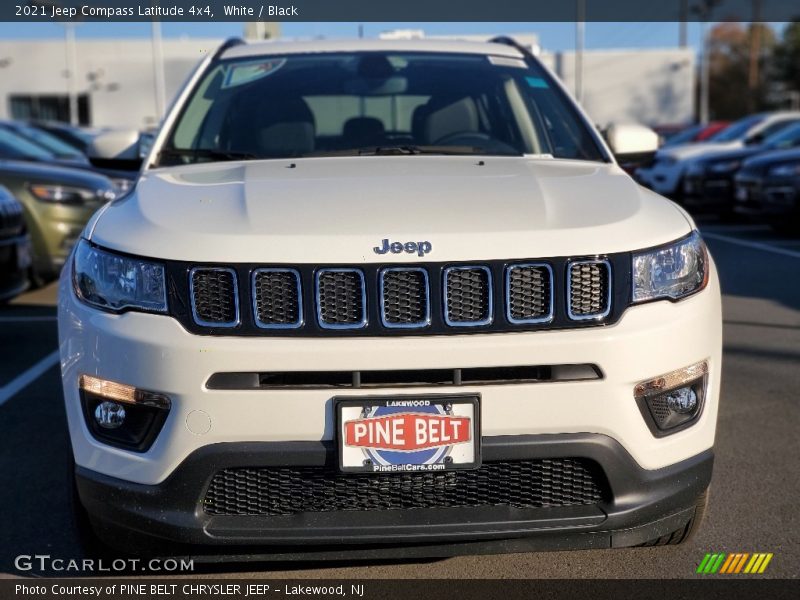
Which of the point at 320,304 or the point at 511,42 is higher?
A: the point at 511,42

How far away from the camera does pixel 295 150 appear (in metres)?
4.40

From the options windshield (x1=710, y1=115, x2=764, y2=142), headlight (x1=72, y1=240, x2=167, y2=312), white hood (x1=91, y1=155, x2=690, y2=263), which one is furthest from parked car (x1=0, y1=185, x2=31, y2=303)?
windshield (x1=710, y1=115, x2=764, y2=142)

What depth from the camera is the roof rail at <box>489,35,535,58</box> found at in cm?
515

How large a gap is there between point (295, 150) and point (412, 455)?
1865 mm

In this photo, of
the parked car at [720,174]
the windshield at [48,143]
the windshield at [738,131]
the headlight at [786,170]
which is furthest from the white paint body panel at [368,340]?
the windshield at [738,131]

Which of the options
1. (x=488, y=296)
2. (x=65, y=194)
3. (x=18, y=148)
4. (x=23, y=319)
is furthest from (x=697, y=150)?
(x=488, y=296)

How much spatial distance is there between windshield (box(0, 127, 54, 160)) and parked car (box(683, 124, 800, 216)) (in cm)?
888

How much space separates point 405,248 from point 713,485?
1947 mm

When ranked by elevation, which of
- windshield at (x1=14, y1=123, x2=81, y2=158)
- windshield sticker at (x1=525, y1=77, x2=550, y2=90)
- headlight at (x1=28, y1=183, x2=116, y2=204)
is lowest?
windshield at (x1=14, y1=123, x2=81, y2=158)

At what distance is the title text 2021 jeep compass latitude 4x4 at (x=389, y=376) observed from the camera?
2.85 m

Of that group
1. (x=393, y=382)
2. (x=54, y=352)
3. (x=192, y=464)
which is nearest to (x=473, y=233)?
(x=393, y=382)

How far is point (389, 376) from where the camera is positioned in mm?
2873
